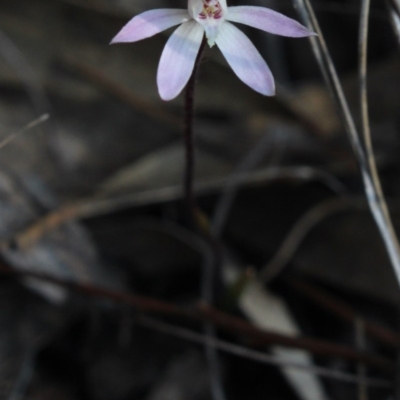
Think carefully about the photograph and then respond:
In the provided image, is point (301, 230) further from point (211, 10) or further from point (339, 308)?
point (211, 10)

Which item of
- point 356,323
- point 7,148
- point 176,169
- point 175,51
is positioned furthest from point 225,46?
point 7,148

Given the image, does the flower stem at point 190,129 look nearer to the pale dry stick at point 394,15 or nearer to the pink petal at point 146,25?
the pink petal at point 146,25

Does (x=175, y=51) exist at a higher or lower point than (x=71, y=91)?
higher

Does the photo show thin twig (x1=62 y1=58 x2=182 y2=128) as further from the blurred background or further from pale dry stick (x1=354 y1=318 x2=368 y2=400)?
pale dry stick (x1=354 y1=318 x2=368 y2=400)

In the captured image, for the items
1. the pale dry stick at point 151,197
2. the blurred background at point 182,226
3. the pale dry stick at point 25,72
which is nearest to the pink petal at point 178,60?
the blurred background at point 182,226

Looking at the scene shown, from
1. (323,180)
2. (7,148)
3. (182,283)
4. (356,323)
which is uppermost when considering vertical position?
(7,148)

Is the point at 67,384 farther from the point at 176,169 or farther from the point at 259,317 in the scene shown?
the point at 176,169

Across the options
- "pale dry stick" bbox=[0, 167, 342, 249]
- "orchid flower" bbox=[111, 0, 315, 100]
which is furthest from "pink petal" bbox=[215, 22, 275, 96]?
"pale dry stick" bbox=[0, 167, 342, 249]
